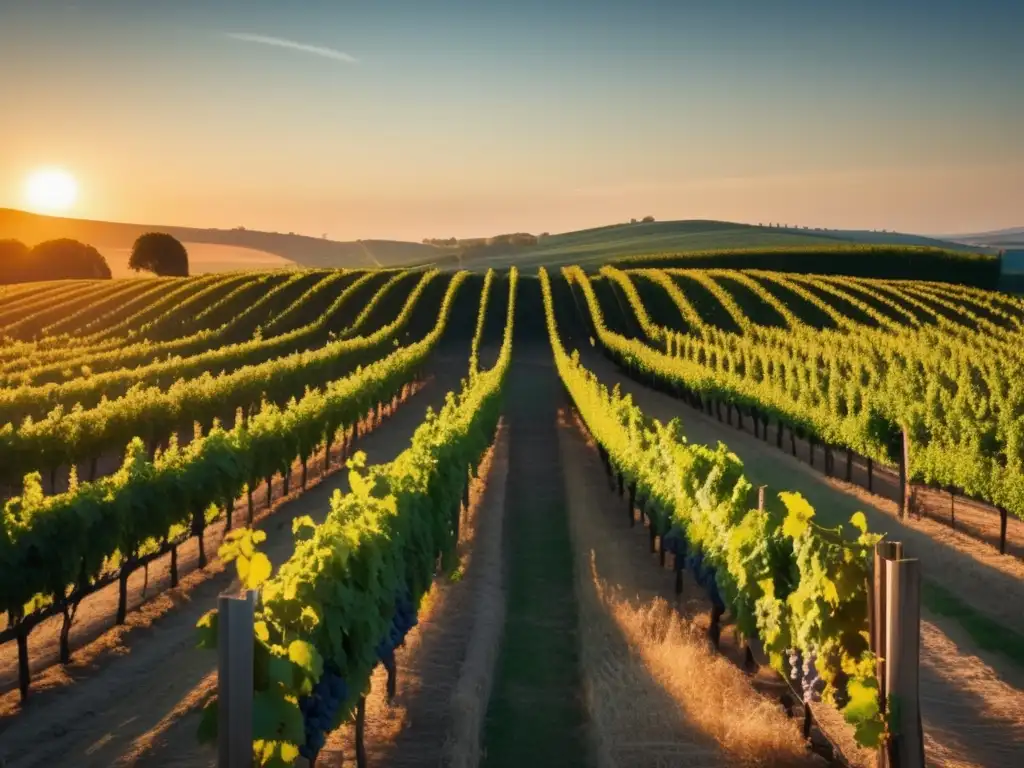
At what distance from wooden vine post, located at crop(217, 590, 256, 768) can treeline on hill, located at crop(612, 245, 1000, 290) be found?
317 feet

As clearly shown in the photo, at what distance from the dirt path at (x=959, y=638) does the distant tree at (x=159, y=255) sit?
102 meters

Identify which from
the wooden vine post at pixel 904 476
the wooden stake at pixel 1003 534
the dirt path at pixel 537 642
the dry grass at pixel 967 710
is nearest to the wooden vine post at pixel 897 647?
the dry grass at pixel 967 710

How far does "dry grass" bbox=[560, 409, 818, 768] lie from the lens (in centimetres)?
1153

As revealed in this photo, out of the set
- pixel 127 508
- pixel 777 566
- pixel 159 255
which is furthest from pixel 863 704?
pixel 159 255

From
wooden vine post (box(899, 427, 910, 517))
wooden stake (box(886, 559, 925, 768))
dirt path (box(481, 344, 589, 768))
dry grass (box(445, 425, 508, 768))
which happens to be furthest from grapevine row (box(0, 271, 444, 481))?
wooden stake (box(886, 559, 925, 768))

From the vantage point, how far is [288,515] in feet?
85.7

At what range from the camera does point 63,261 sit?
122 metres

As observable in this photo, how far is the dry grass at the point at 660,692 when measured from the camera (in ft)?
37.8

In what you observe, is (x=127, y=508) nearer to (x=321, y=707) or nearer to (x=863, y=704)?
(x=321, y=707)

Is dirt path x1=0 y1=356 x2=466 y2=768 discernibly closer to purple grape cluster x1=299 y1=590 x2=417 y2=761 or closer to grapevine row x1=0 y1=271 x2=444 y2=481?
purple grape cluster x1=299 y1=590 x2=417 y2=761

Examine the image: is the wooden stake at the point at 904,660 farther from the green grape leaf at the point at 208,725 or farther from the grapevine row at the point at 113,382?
the grapevine row at the point at 113,382

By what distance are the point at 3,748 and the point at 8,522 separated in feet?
11.5

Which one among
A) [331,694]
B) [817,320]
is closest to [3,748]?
[331,694]

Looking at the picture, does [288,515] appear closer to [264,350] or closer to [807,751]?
[807,751]
